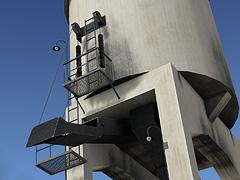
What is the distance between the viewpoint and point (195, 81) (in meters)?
15.5

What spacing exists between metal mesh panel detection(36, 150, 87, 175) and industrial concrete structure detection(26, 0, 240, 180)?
35 centimetres

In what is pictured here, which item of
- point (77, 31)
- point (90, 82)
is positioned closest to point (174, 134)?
point (90, 82)

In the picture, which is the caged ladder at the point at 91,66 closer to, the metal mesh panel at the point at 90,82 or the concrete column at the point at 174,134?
the metal mesh panel at the point at 90,82

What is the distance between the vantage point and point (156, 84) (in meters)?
14.2

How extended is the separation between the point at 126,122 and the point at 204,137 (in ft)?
10.2

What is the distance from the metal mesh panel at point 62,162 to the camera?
1420 cm

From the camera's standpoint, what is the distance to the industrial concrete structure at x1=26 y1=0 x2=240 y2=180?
47.6 feet

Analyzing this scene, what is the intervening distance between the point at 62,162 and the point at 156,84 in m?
4.34

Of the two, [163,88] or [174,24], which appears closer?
[163,88]

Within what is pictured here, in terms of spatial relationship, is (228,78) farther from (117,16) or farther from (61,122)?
(61,122)

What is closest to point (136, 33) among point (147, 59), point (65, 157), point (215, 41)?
point (147, 59)

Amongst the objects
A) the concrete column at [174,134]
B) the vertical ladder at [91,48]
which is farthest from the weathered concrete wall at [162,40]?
the concrete column at [174,134]

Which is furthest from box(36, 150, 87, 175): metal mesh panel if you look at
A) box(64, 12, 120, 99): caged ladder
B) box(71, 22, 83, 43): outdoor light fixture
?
box(71, 22, 83, 43): outdoor light fixture

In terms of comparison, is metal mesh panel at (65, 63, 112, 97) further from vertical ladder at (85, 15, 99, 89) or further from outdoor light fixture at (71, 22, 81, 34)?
outdoor light fixture at (71, 22, 81, 34)
